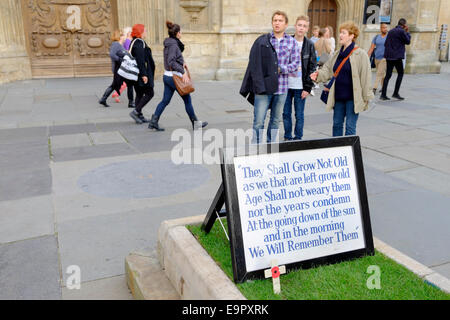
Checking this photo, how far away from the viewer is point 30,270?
3.14 metres

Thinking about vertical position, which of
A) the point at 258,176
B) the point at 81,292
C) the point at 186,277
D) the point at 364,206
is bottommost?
the point at 81,292

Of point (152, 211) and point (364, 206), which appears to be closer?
point (364, 206)

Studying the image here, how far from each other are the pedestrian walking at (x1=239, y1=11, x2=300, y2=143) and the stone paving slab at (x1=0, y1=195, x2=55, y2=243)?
2975mm

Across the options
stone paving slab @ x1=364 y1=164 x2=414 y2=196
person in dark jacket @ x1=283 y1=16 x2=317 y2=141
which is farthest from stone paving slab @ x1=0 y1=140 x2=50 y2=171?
stone paving slab @ x1=364 y1=164 x2=414 y2=196

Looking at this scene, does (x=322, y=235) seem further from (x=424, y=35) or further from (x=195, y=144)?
(x=424, y=35)

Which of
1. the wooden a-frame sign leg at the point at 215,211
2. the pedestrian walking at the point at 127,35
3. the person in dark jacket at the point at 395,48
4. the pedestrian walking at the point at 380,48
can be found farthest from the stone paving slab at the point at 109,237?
the pedestrian walking at the point at 380,48

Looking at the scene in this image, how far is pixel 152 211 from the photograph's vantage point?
13.8ft

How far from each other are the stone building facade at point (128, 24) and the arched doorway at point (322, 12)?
3324 mm

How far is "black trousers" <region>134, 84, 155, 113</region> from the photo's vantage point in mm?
8000

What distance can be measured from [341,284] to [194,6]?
518 inches

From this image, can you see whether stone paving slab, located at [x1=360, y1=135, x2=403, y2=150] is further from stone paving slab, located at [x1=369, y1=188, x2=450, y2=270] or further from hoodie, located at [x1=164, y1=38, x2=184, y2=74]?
hoodie, located at [x1=164, y1=38, x2=184, y2=74]

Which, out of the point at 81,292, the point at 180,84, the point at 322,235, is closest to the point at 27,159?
the point at 180,84

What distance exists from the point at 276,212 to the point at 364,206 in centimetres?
67

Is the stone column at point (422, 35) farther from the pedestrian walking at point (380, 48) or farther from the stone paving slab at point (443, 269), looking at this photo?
the stone paving slab at point (443, 269)
